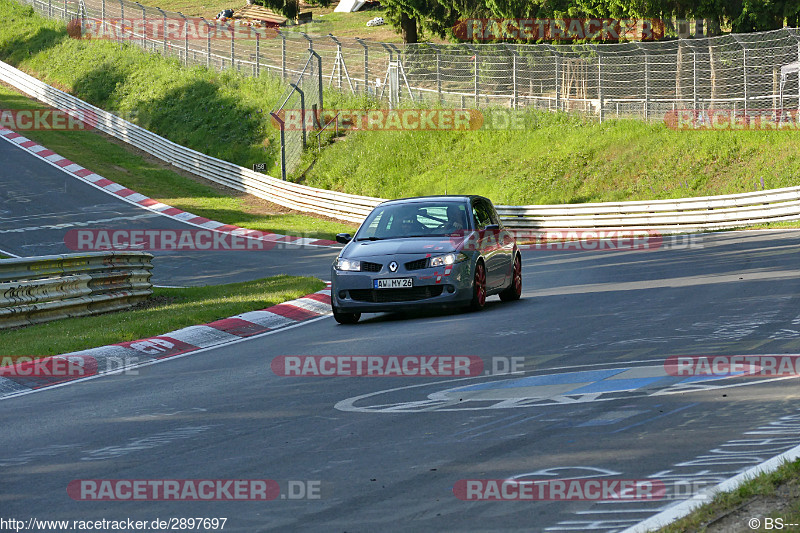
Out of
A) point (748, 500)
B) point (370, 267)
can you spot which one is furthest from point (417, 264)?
point (748, 500)

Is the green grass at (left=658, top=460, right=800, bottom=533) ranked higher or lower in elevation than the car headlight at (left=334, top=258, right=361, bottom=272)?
lower

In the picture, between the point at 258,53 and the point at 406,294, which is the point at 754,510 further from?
the point at 258,53

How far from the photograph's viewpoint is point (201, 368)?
10.1 m

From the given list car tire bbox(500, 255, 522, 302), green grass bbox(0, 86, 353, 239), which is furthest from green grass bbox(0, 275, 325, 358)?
green grass bbox(0, 86, 353, 239)

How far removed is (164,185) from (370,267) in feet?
92.5

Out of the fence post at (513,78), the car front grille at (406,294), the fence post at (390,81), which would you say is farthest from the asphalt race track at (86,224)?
the fence post at (513,78)

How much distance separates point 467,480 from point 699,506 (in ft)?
4.03

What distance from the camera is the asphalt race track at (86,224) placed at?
898 inches

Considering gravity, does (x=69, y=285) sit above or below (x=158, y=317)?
above

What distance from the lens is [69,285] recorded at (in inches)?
587

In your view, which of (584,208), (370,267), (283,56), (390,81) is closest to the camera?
(370,267)

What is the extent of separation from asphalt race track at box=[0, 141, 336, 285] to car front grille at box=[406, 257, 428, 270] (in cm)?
820

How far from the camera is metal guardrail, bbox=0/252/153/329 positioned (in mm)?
13719

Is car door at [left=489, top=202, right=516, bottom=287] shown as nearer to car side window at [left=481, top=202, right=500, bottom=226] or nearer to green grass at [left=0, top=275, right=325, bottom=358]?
car side window at [left=481, top=202, right=500, bottom=226]
